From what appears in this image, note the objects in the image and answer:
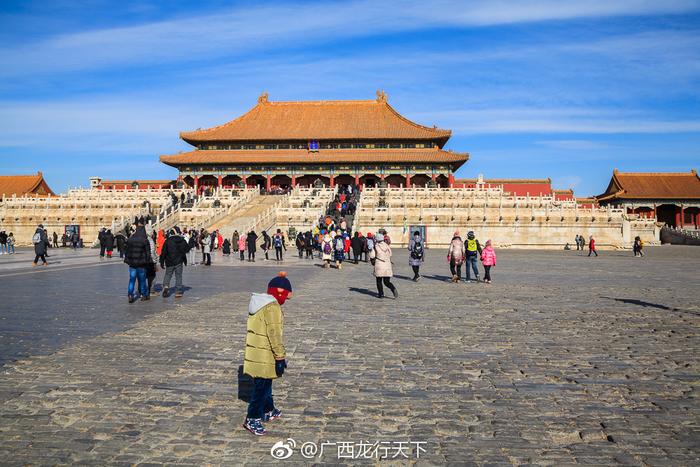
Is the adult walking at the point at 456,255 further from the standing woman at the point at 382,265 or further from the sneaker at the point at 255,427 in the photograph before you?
the sneaker at the point at 255,427

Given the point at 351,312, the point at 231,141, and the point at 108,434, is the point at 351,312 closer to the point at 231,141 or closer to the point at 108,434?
the point at 108,434

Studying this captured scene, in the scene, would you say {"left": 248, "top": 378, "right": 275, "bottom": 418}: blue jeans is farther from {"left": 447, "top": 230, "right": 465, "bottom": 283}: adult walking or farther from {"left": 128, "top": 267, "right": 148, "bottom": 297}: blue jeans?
{"left": 447, "top": 230, "right": 465, "bottom": 283}: adult walking

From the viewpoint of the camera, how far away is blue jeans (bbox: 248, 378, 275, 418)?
4.40 m

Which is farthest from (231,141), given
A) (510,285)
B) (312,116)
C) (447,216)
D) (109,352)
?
(109,352)

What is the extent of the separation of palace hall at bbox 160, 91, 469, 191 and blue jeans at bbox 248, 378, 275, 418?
154 feet

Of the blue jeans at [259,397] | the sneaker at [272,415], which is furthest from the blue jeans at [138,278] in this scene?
the blue jeans at [259,397]

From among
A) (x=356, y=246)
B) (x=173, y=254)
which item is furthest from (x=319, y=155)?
(x=173, y=254)

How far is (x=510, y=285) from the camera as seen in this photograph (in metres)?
14.4

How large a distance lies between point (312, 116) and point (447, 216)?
2838 centimetres

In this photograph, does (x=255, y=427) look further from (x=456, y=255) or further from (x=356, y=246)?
(x=356, y=246)

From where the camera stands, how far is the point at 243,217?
35.2 metres

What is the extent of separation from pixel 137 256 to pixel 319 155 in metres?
43.7

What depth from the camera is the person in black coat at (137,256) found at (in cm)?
1092

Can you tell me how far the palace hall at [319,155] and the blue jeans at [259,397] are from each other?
46993mm
